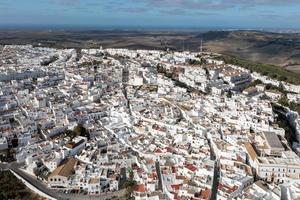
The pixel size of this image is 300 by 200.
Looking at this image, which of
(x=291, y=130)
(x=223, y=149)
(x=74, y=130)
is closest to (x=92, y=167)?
(x=74, y=130)

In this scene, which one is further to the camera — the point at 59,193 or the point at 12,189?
the point at 12,189

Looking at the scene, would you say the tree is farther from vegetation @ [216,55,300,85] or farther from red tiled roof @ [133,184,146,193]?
vegetation @ [216,55,300,85]

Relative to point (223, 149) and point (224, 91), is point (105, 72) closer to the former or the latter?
point (224, 91)

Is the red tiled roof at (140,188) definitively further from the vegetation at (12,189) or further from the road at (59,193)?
the vegetation at (12,189)

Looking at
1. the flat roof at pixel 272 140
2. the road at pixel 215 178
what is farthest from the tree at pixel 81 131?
the flat roof at pixel 272 140

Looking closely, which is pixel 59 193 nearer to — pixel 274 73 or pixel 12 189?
pixel 12 189

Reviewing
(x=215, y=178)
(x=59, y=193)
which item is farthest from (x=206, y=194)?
(x=59, y=193)

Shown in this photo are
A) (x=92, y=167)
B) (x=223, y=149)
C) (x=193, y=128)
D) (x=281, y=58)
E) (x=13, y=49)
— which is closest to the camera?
(x=92, y=167)

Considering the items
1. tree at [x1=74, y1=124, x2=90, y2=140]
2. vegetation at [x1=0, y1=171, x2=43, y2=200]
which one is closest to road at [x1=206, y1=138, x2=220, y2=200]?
tree at [x1=74, y1=124, x2=90, y2=140]
